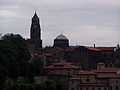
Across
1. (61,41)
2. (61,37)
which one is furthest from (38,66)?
(61,41)

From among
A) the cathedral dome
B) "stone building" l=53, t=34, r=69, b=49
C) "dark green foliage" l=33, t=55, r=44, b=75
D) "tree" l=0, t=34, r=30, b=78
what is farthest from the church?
"tree" l=0, t=34, r=30, b=78

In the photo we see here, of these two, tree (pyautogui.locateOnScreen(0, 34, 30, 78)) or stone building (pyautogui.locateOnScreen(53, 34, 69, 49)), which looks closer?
tree (pyautogui.locateOnScreen(0, 34, 30, 78))

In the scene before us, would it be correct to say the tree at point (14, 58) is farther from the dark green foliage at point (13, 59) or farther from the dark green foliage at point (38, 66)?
the dark green foliage at point (38, 66)

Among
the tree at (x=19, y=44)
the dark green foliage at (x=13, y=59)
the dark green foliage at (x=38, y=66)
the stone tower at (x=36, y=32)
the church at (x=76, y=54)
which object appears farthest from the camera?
the stone tower at (x=36, y=32)

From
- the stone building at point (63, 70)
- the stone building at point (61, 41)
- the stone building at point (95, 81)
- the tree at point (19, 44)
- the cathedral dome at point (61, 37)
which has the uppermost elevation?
the cathedral dome at point (61, 37)

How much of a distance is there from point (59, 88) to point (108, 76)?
30.9ft

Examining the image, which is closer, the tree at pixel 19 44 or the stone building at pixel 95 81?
the tree at pixel 19 44

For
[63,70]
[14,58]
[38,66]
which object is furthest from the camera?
[63,70]

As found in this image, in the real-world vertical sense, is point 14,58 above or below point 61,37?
below

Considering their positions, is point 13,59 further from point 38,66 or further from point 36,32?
point 36,32

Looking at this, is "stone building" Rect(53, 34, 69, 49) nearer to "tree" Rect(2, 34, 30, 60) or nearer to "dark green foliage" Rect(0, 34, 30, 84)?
→ "tree" Rect(2, 34, 30, 60)

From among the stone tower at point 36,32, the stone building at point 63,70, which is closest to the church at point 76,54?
the stone tower at point 36,32

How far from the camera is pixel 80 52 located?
111062 mm

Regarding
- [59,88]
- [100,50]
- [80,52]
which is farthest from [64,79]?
[100,50]
